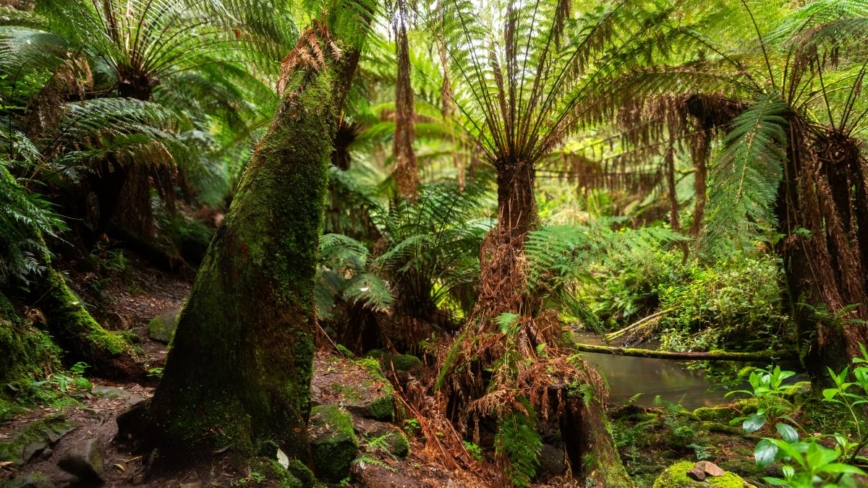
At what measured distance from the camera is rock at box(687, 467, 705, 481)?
2.42 metres

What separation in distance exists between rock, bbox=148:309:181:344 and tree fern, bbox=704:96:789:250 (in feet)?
11.5

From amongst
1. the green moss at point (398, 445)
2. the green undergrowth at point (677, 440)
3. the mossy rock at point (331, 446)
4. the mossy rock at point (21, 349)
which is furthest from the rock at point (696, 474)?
the mossy rock at point (21, 349)

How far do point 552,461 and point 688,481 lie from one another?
92 cm

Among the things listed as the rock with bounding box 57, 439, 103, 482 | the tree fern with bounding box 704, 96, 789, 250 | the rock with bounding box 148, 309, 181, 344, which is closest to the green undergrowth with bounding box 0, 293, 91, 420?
the rock with bounding box 57, 439, 103, 482

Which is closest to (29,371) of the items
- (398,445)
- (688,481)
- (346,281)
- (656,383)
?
(398,445)

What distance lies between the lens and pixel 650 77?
12.2 feet

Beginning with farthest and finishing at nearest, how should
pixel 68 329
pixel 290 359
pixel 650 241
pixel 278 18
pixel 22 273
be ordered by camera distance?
pixel 278 18
pixel 650 241
pixel 68 329
pixel 22 273
pixel 290 359

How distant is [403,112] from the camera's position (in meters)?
2.88

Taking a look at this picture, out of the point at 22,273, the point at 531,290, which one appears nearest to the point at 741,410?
the point at 531,290

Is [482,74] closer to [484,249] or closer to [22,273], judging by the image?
[484,249]

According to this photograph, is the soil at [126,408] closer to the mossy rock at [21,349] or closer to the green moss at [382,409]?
the green moss at [382,409]

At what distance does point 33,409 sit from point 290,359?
1195mm

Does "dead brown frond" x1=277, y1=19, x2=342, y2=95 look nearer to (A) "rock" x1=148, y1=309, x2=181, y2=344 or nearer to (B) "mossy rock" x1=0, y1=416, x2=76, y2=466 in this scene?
(B) "mossy rock" x1=0, y1=416, x2=76, y2=466

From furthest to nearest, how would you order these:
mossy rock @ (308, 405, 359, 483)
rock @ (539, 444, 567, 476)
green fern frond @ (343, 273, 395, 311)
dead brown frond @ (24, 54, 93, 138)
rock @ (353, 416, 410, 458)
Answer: green fern frond @ (343, 273, 395, 311)
rock @ (539, 444, 567, 476)
dead brown frond @ (24, 54, 93, 138)
rock @ (353, 416, 410, 458)
mossy rock @ (308, 405, 359, 483)
